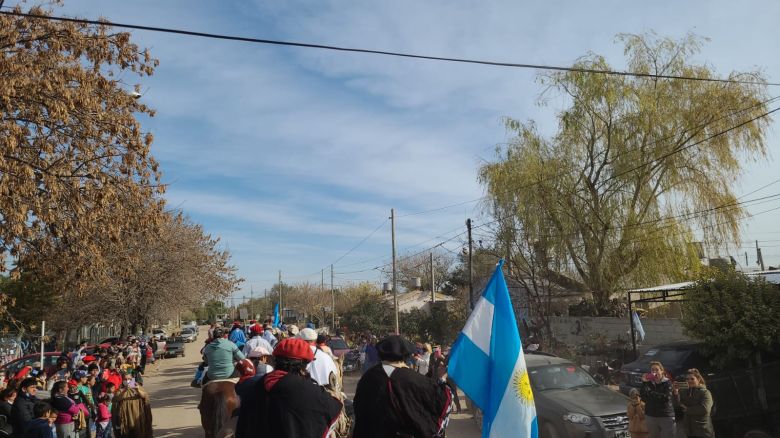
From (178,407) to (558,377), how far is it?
10438 mm

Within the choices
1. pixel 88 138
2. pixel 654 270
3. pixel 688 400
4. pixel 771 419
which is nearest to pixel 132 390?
pixel 88 138

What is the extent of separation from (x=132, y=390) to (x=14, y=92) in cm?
607

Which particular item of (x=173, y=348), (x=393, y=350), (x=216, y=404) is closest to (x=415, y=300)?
(x=173, y=348)

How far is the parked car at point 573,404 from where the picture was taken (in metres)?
8.88

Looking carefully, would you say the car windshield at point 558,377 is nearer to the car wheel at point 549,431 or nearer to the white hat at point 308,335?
the car wheel at point 549,431

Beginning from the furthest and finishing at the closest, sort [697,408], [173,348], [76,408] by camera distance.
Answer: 1. [173,348]
2. [76,408]
3. [697,408]

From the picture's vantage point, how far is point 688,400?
26.8 ft

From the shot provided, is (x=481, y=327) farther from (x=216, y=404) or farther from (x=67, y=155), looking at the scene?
(x=67, y=155)

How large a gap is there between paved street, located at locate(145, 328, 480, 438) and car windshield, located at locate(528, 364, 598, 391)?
1827mm

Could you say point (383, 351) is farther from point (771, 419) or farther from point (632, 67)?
point (632, 67)

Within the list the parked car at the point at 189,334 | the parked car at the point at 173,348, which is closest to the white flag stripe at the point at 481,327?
the parked car at the point at 173,348

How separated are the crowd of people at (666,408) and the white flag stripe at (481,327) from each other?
4616 millimetres

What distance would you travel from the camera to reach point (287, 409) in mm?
3459

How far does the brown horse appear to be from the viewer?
25.1ft
